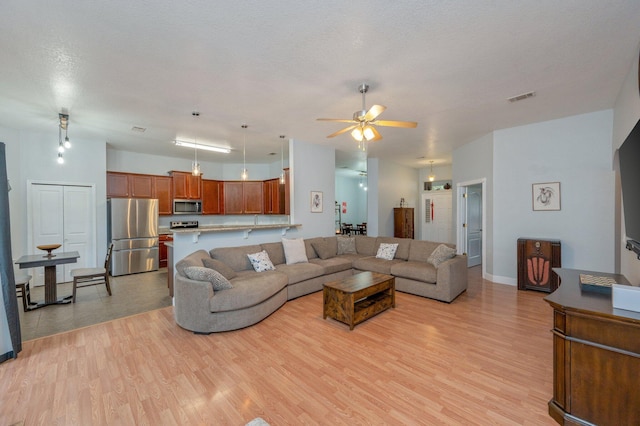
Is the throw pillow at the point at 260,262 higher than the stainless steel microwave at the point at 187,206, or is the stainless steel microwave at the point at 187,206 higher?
the stainless steel microwave at the point at 187,206

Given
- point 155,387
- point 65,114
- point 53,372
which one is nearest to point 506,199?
point 155,387

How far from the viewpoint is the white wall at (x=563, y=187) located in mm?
4219

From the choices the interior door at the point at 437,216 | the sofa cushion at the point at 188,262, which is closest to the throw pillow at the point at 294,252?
the sofa cushion at the point at 188,262

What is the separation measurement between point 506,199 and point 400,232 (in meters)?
3.42

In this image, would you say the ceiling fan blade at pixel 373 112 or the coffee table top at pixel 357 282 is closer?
the ceiling fan blade at pixel 373 112

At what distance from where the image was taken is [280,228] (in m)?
5.42

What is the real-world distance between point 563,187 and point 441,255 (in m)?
2.47

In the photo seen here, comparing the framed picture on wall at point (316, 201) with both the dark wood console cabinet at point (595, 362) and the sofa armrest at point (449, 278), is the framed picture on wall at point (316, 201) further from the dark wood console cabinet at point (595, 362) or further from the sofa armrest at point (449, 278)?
the dark wood console cabinet at point (595, 362)

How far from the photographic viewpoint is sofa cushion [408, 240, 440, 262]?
4.92m

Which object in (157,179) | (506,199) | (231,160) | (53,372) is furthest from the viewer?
(231,160)

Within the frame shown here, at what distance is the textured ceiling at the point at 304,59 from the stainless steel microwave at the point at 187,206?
113 inches

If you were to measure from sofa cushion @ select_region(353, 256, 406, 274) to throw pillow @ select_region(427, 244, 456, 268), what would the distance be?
0.73m

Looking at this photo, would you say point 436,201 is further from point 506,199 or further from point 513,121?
point 513,121

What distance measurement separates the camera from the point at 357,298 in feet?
11.0
